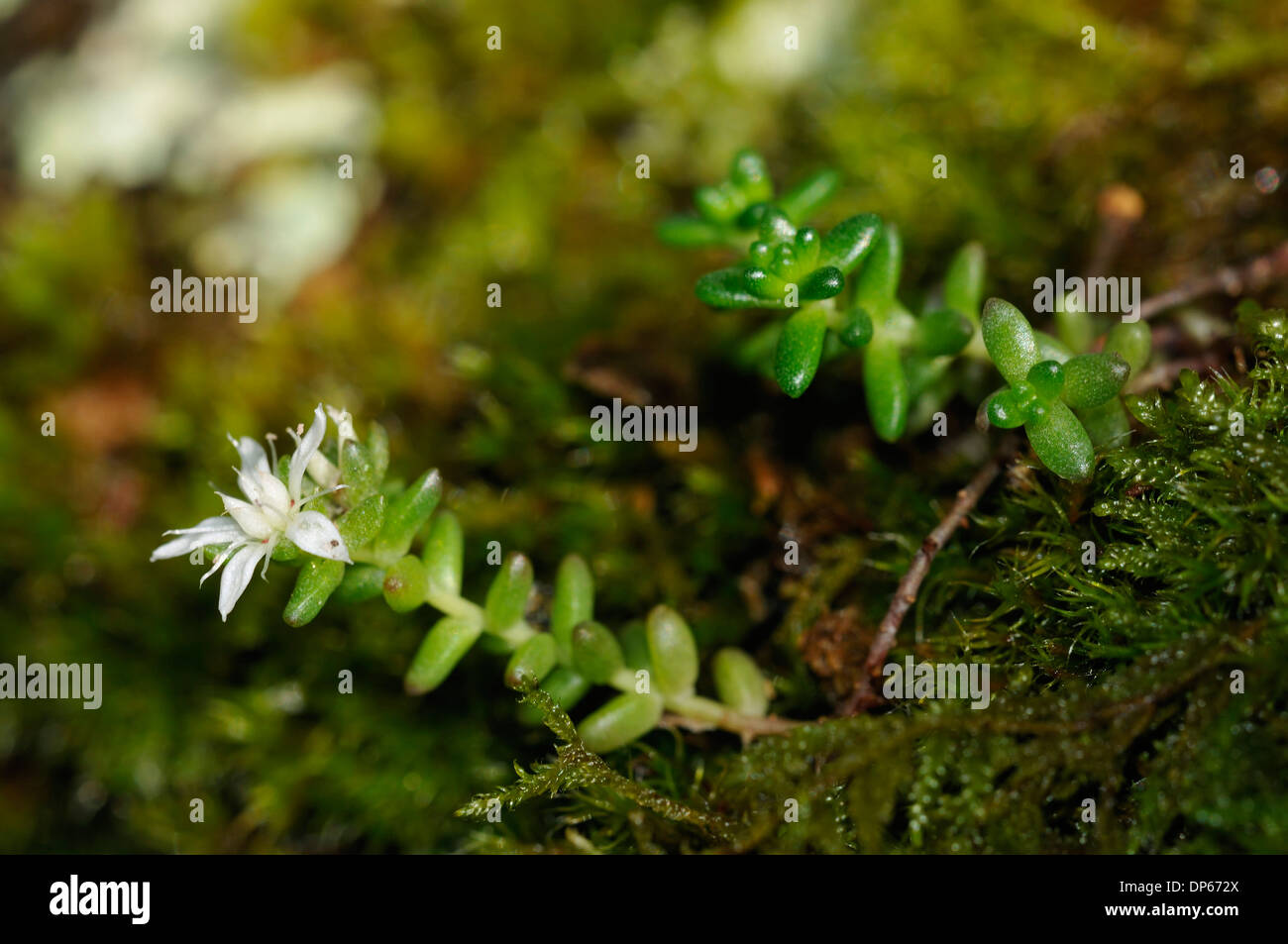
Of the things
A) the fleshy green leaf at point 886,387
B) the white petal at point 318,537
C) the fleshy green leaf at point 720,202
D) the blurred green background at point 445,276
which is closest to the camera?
the white petal at point 318,537

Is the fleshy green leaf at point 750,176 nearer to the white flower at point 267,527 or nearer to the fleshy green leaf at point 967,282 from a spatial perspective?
the fleshy green leaf at point 967,282

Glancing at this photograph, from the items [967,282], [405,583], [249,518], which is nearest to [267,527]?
[249,518]

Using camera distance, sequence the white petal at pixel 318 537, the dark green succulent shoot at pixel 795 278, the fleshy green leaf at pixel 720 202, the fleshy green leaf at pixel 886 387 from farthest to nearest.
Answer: the fleshy green leaf at pixel 720 202 < the fleshy green leaf at pixel 886 387 < the dark green succulent shoot at pixel 795 278 < the white petal at pixel 318 537

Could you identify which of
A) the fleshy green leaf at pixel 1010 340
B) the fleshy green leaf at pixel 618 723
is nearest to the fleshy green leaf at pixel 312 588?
the fleshy green leaf at pixel 618 723

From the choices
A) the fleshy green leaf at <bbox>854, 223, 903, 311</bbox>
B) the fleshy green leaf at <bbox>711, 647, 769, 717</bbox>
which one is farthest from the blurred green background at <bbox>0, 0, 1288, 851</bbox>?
the fleshy green leaf at <bbox>854, 223, 903, 311</bbox>

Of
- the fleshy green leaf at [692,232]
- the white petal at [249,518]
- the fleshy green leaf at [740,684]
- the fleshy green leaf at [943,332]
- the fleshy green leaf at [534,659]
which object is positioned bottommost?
the fleshy green leaf at [740,684]

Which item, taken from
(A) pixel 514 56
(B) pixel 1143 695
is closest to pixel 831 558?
(B) pixel 1143 695
